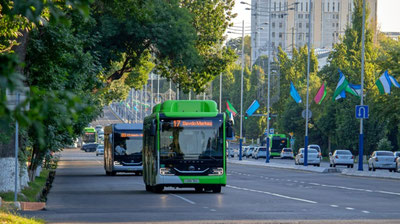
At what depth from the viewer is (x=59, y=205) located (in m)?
23.2

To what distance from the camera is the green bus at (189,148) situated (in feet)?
92.2

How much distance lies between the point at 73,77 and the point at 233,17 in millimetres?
22954

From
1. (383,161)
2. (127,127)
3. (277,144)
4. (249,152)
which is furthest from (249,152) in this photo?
(127,127)

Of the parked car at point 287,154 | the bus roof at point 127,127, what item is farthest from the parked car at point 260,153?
the bus roof at point 127,127

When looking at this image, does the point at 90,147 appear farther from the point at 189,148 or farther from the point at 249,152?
the point at 189,148

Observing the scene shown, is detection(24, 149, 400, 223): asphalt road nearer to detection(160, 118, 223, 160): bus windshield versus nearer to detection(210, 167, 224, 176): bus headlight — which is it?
detection(210, 167, 224, 176): bus headlight

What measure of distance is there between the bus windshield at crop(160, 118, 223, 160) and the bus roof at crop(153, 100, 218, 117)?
0.26 meters

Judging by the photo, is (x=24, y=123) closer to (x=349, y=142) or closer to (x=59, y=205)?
(x=59, y=205)

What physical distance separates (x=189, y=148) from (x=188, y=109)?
131cm

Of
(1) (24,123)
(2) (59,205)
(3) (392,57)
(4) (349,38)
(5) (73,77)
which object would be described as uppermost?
(4) (349,38)

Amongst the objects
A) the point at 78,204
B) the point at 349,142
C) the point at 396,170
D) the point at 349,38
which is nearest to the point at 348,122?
the point at 349,142

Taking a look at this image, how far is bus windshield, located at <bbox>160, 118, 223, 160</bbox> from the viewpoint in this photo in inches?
1117

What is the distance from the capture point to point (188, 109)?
2889 centimetres

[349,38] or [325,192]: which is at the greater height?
[349,38]
